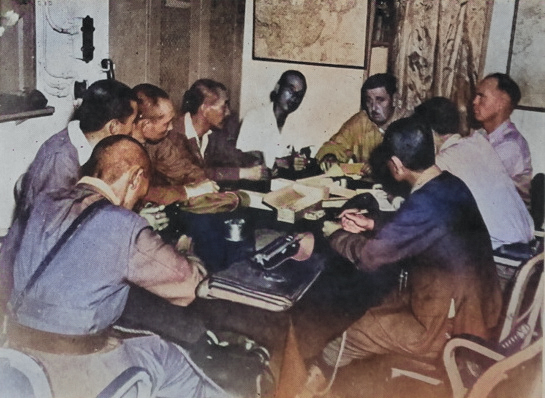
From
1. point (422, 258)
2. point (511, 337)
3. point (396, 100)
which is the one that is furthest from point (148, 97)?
point (511, 337)

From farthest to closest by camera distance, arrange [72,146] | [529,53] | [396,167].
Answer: [72,146] < [396,167] < [529,53]

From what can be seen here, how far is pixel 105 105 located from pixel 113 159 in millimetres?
221

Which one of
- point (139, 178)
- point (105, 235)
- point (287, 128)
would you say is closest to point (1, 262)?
point (105, 235)

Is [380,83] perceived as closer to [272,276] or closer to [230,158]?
[230,158]

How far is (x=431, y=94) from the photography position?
7.89ft

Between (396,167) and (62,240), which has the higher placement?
(396,167)

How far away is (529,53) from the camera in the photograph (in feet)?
7.64

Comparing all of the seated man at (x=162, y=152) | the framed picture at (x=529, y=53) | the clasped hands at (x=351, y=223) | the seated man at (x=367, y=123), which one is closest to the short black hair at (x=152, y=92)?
the seated man at (x=162, y=152)

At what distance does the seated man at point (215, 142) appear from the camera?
2.56 metres

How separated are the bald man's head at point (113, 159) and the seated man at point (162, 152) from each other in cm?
5

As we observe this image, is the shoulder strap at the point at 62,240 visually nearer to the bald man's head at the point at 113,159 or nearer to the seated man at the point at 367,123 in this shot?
the bald man's head at the point at 113,159

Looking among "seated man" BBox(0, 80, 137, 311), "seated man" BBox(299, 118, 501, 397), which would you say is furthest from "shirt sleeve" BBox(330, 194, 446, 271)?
"seated man" BBox(0, 80, 137, 311)

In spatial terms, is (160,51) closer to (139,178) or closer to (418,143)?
(139,178)

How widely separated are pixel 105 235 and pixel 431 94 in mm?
1312
